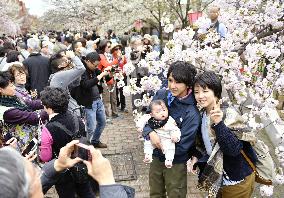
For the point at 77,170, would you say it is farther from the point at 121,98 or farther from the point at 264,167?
the point at 121,98

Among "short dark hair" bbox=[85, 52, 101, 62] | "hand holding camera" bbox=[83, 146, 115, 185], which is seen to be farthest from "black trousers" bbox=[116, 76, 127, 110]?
"hand holding camera" bbox=[83, 146, 115, 185]

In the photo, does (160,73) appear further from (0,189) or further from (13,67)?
(0,189)

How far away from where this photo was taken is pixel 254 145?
2842mm

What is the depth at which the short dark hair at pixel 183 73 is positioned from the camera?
321 cm

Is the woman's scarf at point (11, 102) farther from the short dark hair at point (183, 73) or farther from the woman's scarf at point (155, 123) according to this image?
the short dark hair at point (183, 73)

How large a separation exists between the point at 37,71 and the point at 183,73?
3.96m

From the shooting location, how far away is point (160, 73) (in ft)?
17.1

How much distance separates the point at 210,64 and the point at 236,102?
0.85 m

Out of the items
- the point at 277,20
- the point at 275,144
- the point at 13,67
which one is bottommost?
the point at 275,144

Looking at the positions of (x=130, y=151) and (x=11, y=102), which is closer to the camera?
(x=11, y=102)

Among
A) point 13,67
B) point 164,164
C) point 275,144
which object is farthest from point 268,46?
point 13,67

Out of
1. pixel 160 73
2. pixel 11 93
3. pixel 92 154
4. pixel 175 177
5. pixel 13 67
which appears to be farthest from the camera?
pixel 160 73

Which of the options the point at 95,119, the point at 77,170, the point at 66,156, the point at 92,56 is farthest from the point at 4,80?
the point at 95,119

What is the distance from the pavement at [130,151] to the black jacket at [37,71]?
1.77 metres
